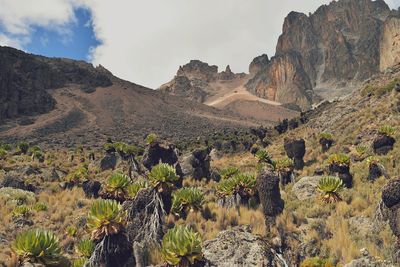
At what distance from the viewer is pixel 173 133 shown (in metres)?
95.4

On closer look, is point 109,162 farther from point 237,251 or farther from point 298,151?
point 237,251

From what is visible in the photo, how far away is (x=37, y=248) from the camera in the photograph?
11141 mm

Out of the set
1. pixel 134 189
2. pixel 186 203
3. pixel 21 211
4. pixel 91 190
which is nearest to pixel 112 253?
pixel 186 203

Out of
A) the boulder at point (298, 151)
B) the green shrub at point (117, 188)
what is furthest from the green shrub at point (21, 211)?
the boulder at point (298, 151)

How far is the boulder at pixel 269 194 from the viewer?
16.5 metres

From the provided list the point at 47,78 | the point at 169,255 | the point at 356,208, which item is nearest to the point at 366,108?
the point at 356,208

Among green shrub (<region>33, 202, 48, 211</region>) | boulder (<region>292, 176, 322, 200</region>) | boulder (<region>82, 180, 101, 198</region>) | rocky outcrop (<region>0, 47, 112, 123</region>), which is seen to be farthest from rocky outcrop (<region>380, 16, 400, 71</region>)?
green shrub (<region>33, 202, 48, 211</region>)

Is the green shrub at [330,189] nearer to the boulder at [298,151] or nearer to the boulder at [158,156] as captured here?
the boulder at [158,156]

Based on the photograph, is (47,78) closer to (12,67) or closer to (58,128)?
(12,67)

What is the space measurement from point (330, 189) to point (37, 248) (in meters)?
12.9

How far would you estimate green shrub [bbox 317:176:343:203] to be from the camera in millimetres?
18594

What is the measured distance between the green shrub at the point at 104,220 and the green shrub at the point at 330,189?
33.4 ft

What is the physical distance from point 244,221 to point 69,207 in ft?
38.1

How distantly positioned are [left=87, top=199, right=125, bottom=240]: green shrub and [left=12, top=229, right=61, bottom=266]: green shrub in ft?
4.07
